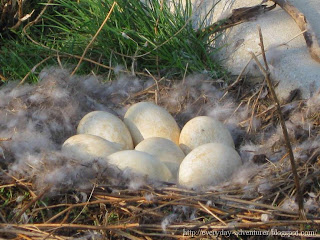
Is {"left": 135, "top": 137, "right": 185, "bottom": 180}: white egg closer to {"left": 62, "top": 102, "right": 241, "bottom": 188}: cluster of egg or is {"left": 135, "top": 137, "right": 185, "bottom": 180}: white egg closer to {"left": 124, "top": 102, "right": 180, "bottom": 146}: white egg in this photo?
{"left": 62, "top": 102, "right": 241, "bottom": 188}: cluster of egg

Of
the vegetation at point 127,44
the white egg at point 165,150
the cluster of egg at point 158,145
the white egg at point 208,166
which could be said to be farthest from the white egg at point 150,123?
the vegetation at point 127,44

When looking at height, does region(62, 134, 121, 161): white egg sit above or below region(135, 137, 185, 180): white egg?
above

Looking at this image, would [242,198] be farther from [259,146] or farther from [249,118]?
[249,118]

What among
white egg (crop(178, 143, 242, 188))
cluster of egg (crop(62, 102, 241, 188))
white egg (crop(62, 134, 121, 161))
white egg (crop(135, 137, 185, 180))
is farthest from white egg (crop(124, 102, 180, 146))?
white egg (crop(178, 143, 242, 188))

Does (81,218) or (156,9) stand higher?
(156,9)

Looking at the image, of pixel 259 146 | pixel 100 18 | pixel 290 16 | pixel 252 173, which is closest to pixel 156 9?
pixel 100 18

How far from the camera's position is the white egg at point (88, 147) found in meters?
2.71

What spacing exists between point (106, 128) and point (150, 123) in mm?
247

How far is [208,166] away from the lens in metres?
2.62

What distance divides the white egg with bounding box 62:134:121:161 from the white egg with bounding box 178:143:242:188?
36 centimetres

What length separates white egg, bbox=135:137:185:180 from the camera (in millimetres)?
2816

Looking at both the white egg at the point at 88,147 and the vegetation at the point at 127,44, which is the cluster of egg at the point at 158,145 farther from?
the vegetation at the point at 127,44

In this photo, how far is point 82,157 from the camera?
2705 millimetres

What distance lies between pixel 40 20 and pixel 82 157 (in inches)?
77.2
